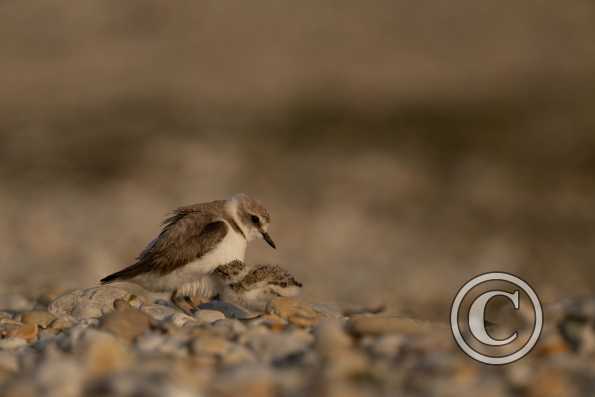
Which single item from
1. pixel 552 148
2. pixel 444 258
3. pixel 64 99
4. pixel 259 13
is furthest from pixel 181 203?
pixel 259 13

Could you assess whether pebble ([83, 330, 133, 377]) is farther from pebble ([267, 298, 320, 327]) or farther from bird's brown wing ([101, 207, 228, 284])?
bird's brown wing ([101, 207, 228, 284])

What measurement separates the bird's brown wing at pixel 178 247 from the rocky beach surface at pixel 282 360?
3.77ft

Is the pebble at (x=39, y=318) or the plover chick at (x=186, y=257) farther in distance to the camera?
the plover chick at (x=186, y=257)

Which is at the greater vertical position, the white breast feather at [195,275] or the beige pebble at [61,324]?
the white breast feather at [195,275]

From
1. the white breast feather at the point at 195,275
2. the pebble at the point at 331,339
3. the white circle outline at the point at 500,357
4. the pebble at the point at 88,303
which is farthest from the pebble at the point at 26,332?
the white circle outline at the point at 500,357

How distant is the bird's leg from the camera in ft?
21.0

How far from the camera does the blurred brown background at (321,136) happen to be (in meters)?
13.7

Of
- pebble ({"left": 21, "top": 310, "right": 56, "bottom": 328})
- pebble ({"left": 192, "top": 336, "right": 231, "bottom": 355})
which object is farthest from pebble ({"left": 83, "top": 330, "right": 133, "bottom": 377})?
pebble ({"left": 21, "top": 310, "right": 56, "bottom": 328})

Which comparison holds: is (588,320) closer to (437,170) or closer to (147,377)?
(147,377)

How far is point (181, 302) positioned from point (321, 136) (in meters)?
14.4

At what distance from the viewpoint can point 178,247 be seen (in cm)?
661

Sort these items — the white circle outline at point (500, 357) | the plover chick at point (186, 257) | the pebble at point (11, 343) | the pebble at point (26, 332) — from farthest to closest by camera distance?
the plover chick at point (186, 257) < the pebble at point (26, 332) < the pebble at point (11, 343) < the white circle outline at point (500, 357)

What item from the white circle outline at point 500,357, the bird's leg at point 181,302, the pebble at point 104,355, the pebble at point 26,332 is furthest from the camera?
the bird's leg at point 181,302

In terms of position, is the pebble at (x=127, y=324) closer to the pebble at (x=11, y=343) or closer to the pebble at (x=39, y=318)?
the pebble at (x=11, y=343)
